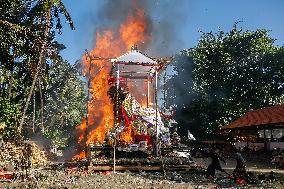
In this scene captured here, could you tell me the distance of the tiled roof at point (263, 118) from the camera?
30.8 m

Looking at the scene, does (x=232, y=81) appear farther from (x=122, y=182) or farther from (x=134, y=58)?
(x=122, y=182)

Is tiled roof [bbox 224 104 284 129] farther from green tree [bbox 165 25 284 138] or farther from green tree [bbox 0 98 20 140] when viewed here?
green tree [bbox 0 98 20 140]

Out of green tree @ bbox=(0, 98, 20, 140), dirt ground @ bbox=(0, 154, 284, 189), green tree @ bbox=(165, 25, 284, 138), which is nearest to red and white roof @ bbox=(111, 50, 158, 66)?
green tree @ bbox=(0, 98, 20, 140)

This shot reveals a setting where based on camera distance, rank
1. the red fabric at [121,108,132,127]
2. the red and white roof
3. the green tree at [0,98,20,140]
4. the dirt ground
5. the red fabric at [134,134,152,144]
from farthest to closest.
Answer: the red fabric at [121,108,132,127] < the red fabric at [134,134,152,144] < the red and white roof < the green tree at [0,98,20,140] < the dirt ground

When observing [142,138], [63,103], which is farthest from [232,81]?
[142,138]

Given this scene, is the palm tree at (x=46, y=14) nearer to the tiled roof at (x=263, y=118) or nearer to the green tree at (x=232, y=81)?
the tiled roof at (x=263, y=118)

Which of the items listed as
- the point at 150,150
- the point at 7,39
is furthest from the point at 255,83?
the point at 7,39

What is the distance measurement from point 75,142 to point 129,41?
2442cm

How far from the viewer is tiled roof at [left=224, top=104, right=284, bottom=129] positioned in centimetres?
3080

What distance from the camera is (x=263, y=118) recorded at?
33.9 meters

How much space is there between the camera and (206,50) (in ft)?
188

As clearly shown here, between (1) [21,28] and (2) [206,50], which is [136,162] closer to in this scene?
(1) [21,28]

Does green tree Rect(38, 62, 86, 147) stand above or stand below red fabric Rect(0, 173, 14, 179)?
above

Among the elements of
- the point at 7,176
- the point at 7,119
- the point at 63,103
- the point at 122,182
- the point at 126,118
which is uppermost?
the point at 63,103
